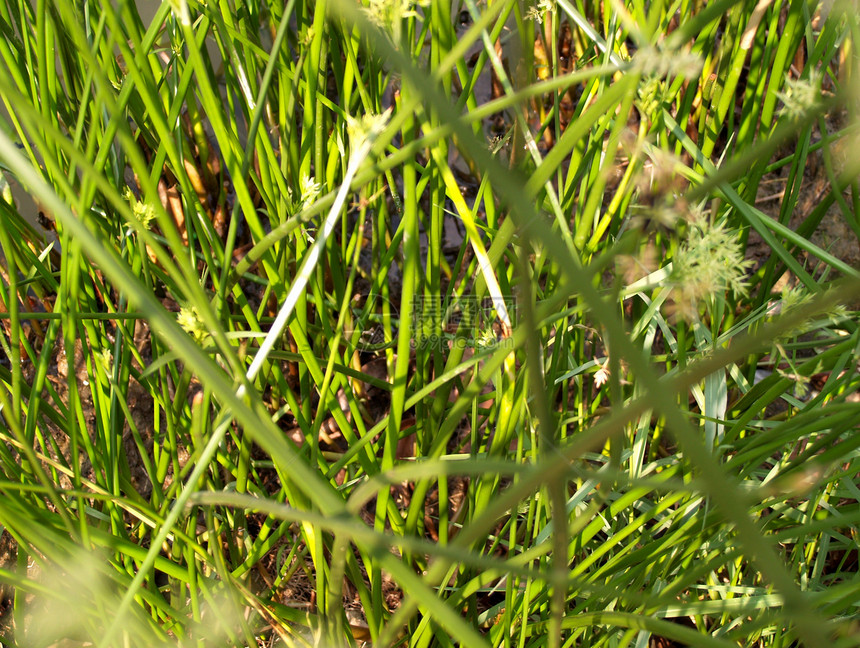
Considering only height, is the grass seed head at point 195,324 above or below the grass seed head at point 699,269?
above

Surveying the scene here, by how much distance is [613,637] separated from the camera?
0.61 meters

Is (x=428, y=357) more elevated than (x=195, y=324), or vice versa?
(x=195, y=324)

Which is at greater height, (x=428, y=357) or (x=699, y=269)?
(x=699, y=269)

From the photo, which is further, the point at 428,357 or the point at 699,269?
the point at 428,357

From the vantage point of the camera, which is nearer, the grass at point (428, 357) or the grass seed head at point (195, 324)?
the grass at point (428, 357)

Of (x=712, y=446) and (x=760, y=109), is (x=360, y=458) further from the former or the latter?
(x=760, y=109)

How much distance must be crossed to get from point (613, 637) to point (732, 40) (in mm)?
824

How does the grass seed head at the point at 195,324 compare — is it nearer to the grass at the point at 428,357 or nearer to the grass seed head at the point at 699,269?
the grass at the point at 428,357

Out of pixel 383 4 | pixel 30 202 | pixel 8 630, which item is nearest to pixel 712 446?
pixel 383 4

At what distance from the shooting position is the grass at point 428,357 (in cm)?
30

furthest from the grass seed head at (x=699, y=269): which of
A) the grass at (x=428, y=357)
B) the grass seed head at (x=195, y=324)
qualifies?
the grass seed head at (x=195, y=324)

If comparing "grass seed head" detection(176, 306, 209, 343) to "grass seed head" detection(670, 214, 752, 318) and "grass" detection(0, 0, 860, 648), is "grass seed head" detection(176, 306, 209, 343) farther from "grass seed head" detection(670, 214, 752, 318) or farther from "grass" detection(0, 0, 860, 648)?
"grass seed head" detection(670, 214, 752, 318)

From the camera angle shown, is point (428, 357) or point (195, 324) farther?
point (428, 357)

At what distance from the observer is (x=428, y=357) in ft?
2.33
